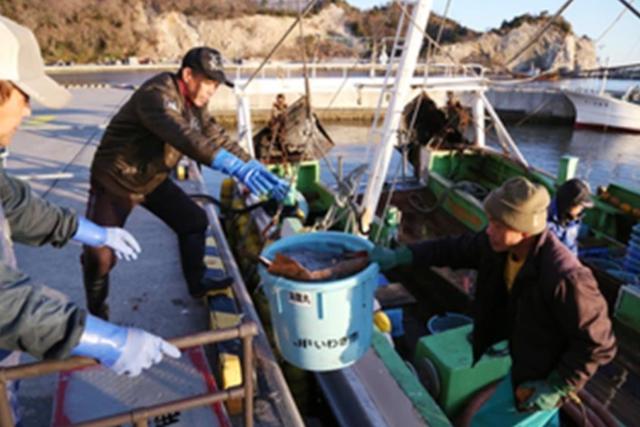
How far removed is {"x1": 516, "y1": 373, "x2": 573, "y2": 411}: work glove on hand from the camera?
2.20 m

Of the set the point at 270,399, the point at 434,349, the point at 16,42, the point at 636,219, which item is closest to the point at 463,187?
the point at 636,219

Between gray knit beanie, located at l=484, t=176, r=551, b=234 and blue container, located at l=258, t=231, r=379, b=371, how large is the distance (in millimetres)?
672

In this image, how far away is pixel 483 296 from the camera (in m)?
2.62

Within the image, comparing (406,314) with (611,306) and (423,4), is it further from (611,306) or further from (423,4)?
(423,4)

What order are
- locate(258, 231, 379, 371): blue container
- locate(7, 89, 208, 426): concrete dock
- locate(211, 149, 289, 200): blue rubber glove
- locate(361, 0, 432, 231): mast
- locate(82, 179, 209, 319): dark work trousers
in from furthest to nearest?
locate(361, 0, 432, 231): mast, locate(7, 89, 208, 426): concrete dock, locate(82, 179, 209, 319): dark work trousers, locate(211, 149, 289, 200): blue rubber glove, locate(258, 231, 379, 371): blue container

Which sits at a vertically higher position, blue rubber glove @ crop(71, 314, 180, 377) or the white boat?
blue rubber glove @ crop(71, 314, 180, 377)

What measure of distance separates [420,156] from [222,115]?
16595 mm

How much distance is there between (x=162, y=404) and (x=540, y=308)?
1726mm

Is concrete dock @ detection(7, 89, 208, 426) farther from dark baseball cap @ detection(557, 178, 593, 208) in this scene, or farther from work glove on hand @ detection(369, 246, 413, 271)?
dark baseball cap @ detection(557, 178, 593, 208)

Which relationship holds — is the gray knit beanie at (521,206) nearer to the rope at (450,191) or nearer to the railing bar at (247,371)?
the railing bar at (247,371)

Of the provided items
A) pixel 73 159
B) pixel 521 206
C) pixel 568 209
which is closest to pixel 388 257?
pixel 521 206

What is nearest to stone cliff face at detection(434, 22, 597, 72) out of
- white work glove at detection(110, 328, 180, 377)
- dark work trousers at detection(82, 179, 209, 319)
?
dark work trousers at detection(82, 179, 209, 319)

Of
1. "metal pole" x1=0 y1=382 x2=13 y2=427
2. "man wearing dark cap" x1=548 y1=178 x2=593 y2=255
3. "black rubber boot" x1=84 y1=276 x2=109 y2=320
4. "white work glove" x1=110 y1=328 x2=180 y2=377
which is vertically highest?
"white work glove" x1=110 y1=328 x2=180 y2=377

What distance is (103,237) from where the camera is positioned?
2.52 meters
